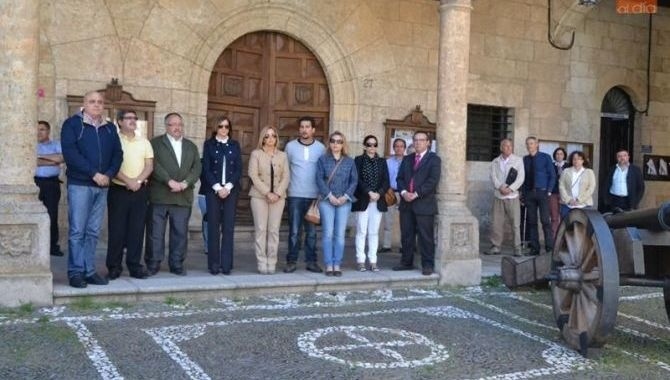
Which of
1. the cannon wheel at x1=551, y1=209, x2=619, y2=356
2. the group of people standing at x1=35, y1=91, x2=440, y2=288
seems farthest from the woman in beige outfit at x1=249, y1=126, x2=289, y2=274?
the cannon wheel at x1=551, y1=209, x2=619, y2=356

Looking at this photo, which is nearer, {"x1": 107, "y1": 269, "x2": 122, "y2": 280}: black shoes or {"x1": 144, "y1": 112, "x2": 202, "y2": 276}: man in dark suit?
{"x1": 107, "y1": 269, "x2": 122, "y2": 280}: black shoes

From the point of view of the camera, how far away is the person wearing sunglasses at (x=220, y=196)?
7.67 meters

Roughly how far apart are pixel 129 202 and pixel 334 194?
219 cm

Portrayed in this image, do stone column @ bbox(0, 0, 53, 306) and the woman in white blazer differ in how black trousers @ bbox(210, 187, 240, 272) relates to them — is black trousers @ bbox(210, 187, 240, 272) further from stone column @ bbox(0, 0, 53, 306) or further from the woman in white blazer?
the woman in white blazer

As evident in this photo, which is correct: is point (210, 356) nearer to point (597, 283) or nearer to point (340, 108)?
point (597, 283)

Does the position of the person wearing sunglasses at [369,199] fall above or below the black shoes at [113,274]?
above

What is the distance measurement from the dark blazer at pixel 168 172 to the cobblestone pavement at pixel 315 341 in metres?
1.15

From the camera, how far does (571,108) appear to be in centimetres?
1312

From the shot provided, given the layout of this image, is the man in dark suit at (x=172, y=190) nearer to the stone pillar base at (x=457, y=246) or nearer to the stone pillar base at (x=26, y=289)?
the stone pillar base at (x=26, y=289)

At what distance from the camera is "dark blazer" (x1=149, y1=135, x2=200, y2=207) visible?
744 centimetres

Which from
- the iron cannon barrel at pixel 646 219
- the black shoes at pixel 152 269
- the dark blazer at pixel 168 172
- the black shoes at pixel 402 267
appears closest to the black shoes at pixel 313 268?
the black shoes at pixel 402 267

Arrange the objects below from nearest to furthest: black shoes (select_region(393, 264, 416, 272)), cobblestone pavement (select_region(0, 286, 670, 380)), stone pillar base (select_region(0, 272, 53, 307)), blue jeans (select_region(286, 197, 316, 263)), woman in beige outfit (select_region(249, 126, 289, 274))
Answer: cobblestone pavement (select_region(0, 286, 670, 380)) → stone pillar base (select_region(0, 272, 53, 307)) → woman in beige outfit (select_region(249, 126, 289, 274)) → blue jeans (select_region(286, 197, 316, 263)) → black shoes (select_region(393, 264, 416, 272))

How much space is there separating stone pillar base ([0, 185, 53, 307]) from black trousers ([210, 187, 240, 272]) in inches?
67.9

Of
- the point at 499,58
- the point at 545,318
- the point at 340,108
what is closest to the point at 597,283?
the point at 545,318
